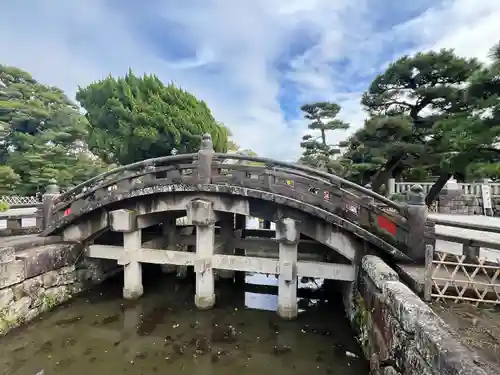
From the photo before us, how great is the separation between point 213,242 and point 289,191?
2.63 metres

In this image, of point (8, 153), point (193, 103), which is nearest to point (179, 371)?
point (8, 153)

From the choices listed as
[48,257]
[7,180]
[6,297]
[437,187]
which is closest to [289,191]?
[48,257]

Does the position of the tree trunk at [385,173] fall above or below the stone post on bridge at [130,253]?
above

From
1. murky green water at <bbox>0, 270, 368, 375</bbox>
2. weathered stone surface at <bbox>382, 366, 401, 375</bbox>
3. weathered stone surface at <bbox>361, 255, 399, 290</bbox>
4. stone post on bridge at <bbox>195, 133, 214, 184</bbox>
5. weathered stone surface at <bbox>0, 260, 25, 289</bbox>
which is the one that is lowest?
murky green water at <bbox>0, 270, 368, 375</bbox>

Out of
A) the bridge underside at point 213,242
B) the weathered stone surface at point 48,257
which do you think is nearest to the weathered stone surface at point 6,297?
the weathered stone surface at point 48,257

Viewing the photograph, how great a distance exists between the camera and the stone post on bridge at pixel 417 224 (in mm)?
6855

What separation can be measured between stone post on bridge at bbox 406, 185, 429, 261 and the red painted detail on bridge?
1.26 ft

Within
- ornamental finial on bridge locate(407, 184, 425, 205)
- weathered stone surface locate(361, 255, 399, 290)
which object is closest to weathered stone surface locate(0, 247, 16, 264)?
weathered stone surface locate(361, 255, 399, 290)

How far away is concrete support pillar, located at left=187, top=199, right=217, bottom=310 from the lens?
891 cm

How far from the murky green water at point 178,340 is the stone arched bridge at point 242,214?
738 mm

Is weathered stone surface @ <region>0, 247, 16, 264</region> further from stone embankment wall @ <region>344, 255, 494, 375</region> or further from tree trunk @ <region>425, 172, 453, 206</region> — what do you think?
tree trunk @ <region>425, 172, 453, 206</region>

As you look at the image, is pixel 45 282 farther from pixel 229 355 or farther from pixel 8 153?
pixel 8 153

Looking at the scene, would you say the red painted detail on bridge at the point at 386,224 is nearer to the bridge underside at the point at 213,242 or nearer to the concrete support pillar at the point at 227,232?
the bridge underside at the point at 213,242

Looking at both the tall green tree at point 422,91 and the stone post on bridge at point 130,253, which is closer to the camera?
the stone post on bridge at point 130,253
